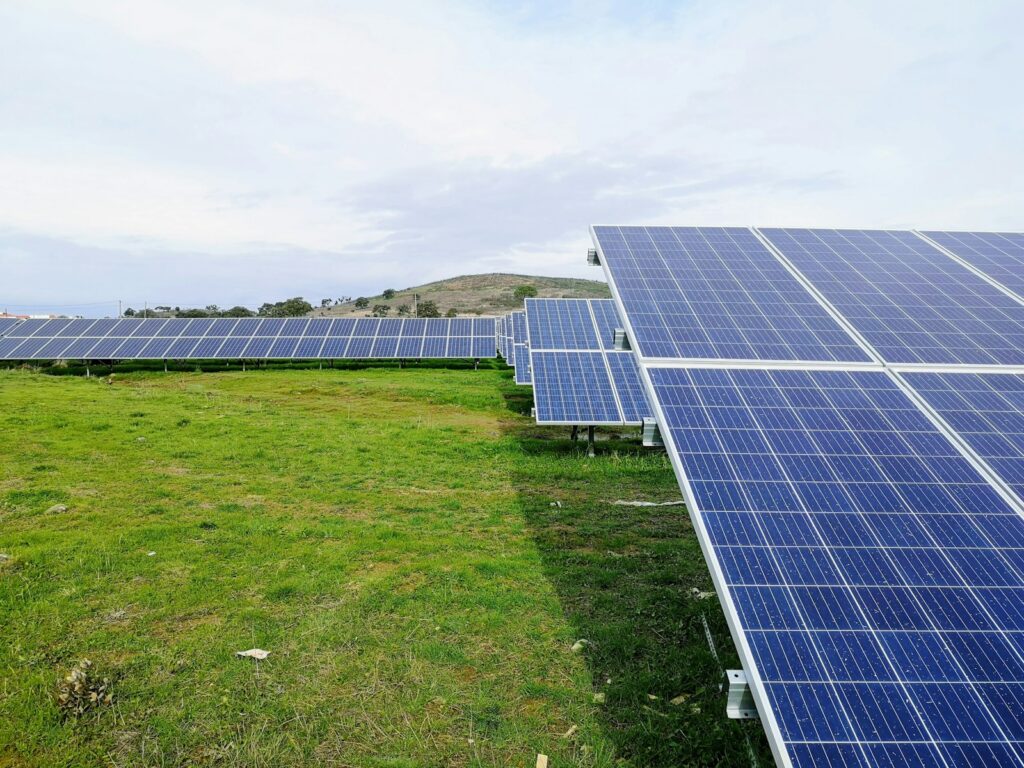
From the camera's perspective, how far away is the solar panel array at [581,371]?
19.0 meters

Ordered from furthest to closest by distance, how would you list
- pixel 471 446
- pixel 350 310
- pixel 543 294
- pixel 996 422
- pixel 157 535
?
pixel 543 294 → pixel 350 310 → pixel 471 446 → pixel 157 535 → pixel 996 422

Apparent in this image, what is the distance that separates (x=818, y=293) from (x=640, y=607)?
6.94m

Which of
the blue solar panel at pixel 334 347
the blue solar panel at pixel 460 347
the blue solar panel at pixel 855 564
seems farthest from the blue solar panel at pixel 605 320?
the blue solar panel at pixel 334 347

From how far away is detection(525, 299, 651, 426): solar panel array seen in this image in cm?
1903

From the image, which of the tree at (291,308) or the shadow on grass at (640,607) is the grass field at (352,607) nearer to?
the shadow on grass at (640,607)

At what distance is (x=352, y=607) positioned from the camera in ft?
31.9

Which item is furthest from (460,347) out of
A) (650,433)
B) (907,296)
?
(650,433)

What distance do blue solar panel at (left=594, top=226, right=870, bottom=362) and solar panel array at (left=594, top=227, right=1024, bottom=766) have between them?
5cm

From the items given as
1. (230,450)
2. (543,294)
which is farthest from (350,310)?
(230,450)

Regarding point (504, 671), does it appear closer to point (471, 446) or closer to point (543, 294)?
point (471, 446)

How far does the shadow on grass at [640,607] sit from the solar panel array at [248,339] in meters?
27.0

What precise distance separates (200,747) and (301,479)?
990 cm

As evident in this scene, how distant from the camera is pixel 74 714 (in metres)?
7.15

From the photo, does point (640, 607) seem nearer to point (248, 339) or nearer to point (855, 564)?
point (855, 564)
